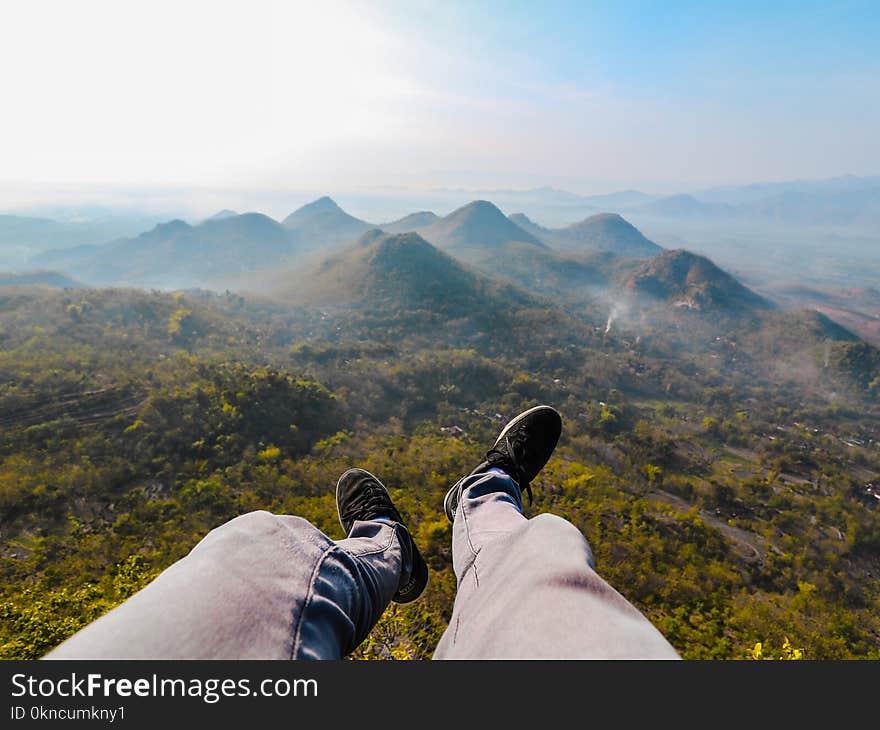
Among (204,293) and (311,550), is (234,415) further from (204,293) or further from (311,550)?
(204,293)

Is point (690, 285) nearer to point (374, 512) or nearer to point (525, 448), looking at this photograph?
point (525, 448)

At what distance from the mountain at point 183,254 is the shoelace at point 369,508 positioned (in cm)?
17344

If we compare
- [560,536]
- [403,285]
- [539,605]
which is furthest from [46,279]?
[539,605]

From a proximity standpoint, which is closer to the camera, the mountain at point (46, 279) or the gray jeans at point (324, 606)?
the gray jeans at point (324, 606)

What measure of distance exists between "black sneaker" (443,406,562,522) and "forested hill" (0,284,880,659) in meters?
3.76

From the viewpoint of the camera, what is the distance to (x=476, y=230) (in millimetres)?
180750

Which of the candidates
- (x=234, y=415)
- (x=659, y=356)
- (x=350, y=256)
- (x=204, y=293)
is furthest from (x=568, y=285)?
(x=234, y=415)

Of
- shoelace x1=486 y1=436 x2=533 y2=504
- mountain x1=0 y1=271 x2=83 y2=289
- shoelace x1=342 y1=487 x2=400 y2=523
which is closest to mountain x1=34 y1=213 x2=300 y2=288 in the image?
mountain x1=0 y1=271 x2=83 y2=289

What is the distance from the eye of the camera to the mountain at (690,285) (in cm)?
10650

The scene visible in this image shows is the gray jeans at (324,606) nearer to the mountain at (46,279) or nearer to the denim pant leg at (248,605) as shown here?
the denim pant leg at (248,605)

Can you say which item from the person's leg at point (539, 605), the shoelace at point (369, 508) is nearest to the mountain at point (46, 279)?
the shoelace at point (369, 508)

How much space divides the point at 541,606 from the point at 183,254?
20300 cm

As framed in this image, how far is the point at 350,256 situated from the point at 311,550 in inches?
4667
